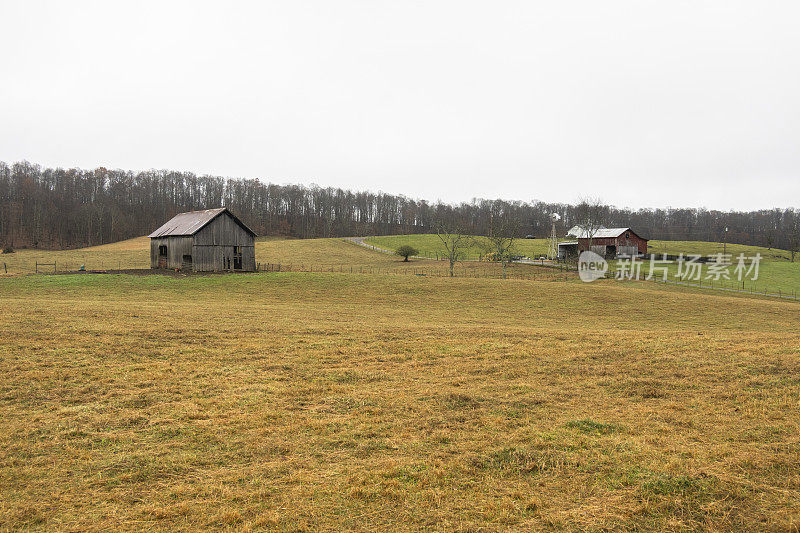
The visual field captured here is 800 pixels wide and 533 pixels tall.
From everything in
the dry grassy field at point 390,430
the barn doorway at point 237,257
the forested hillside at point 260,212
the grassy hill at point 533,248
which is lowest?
the dry grassy field at point 390,430

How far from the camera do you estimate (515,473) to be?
19.1ft

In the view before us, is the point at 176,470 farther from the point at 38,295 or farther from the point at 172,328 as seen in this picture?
the point at 38,295

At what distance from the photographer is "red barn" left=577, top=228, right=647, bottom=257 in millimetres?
75875

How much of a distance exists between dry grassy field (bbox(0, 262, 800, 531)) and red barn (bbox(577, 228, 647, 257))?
66.2 meters

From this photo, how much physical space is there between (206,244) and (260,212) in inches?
3932

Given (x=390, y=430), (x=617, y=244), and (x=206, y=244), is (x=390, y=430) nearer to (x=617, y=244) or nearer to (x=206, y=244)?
(x=206, y=244)

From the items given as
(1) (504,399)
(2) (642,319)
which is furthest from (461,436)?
(2) (642,319)

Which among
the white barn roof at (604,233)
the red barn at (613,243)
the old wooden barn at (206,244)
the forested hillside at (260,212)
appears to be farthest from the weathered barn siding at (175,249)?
the white barn roof at (604,233)

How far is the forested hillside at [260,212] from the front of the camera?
104438 millimetres

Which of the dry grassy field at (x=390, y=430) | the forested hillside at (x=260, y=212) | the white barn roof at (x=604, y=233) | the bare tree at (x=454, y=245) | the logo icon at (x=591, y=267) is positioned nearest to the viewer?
the dry grassy field at (x=390, y=430)

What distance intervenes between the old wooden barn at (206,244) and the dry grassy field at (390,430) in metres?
29.8

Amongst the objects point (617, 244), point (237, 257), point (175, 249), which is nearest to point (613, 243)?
point (617, 244)

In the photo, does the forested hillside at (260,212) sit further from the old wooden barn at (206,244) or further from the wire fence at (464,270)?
the old wooden barn at (206,244)

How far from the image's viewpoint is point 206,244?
44219 mm
